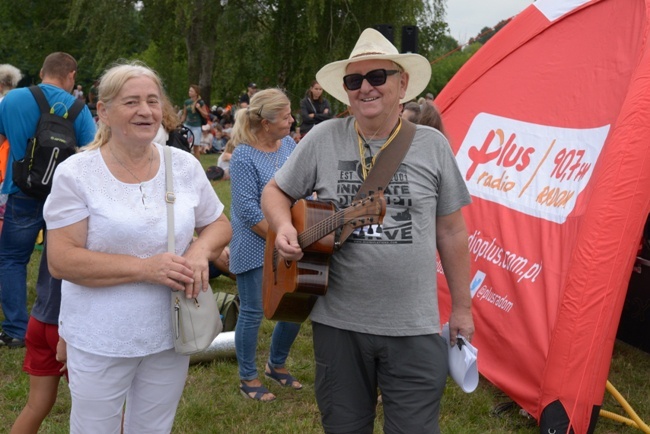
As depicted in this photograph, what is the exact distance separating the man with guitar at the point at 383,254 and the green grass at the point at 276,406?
145cm

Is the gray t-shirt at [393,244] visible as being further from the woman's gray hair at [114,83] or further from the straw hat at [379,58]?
the woman's gray hair at [114,83]

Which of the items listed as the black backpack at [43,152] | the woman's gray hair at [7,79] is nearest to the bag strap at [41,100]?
the black backpack at [43,152]

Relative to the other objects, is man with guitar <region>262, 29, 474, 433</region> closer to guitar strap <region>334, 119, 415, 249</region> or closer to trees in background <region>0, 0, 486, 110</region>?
guitar strap <region>334, 119, 415, 249</region>

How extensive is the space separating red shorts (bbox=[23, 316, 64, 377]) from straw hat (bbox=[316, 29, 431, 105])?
1.51 m

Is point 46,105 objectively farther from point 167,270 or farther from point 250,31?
point 250,31

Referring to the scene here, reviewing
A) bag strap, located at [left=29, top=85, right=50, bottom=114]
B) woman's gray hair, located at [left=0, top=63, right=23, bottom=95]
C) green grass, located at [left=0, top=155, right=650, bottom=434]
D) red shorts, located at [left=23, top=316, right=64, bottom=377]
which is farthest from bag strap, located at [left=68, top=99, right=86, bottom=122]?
red shorts, located at [left=23, top=316, right=64, bottom=377]

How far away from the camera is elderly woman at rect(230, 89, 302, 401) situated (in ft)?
14.3

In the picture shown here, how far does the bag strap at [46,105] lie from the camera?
199 inches

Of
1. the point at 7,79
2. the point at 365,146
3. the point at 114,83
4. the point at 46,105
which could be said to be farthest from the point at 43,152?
the point at 365,146

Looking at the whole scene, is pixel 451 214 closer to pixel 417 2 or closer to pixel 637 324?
pixel 637 324

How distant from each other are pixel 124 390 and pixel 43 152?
269cm

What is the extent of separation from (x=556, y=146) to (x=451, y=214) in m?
1.83

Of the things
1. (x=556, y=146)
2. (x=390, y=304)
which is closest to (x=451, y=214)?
(x=390, y=304)

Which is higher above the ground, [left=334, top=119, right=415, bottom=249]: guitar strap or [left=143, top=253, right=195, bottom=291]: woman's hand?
[left=334, top=119, right=415, bottom=249]: guitar strap
